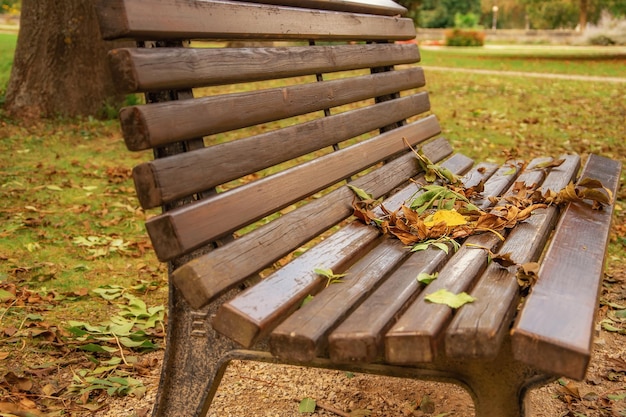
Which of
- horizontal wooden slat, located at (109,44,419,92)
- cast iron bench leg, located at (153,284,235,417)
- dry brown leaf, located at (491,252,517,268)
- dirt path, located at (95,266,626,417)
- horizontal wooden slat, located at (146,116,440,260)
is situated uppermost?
horizontal wooden slat, located at (109,44,419,92)

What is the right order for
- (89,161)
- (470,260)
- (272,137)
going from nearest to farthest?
(470,260)
(272,137)
(89,161)

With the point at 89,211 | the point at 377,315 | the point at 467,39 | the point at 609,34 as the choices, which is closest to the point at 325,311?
the point at 377,315

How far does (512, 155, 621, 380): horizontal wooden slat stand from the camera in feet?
4.55

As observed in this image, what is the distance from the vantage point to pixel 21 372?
2.60 metres

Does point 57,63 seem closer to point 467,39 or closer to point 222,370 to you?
point 222,370

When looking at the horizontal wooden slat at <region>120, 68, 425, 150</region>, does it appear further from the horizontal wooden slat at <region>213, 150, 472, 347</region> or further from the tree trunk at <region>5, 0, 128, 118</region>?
the tree trunk at <region>5, 0, 128, 118</region>

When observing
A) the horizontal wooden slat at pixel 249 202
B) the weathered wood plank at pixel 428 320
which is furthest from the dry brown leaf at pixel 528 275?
the horizontal wooden slat at pixel 249 202

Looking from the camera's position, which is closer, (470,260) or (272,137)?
(470,260)

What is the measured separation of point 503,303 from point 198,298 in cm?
73

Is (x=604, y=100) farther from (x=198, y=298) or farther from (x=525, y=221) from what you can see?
(x=198, y=298)

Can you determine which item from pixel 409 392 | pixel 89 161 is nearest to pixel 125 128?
pixel 409 392

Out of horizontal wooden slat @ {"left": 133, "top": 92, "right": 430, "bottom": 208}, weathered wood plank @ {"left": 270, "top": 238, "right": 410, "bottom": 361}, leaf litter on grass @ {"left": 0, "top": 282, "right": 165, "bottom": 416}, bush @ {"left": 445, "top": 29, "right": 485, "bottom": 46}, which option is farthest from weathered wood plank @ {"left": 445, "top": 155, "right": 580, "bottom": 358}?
bush @ {"left": 445, "top": 29, "right": 485, "bottom": 46}

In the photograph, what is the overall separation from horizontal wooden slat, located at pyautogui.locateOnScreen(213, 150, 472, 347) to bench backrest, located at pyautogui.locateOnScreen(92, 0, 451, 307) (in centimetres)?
7

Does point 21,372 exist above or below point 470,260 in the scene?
below
